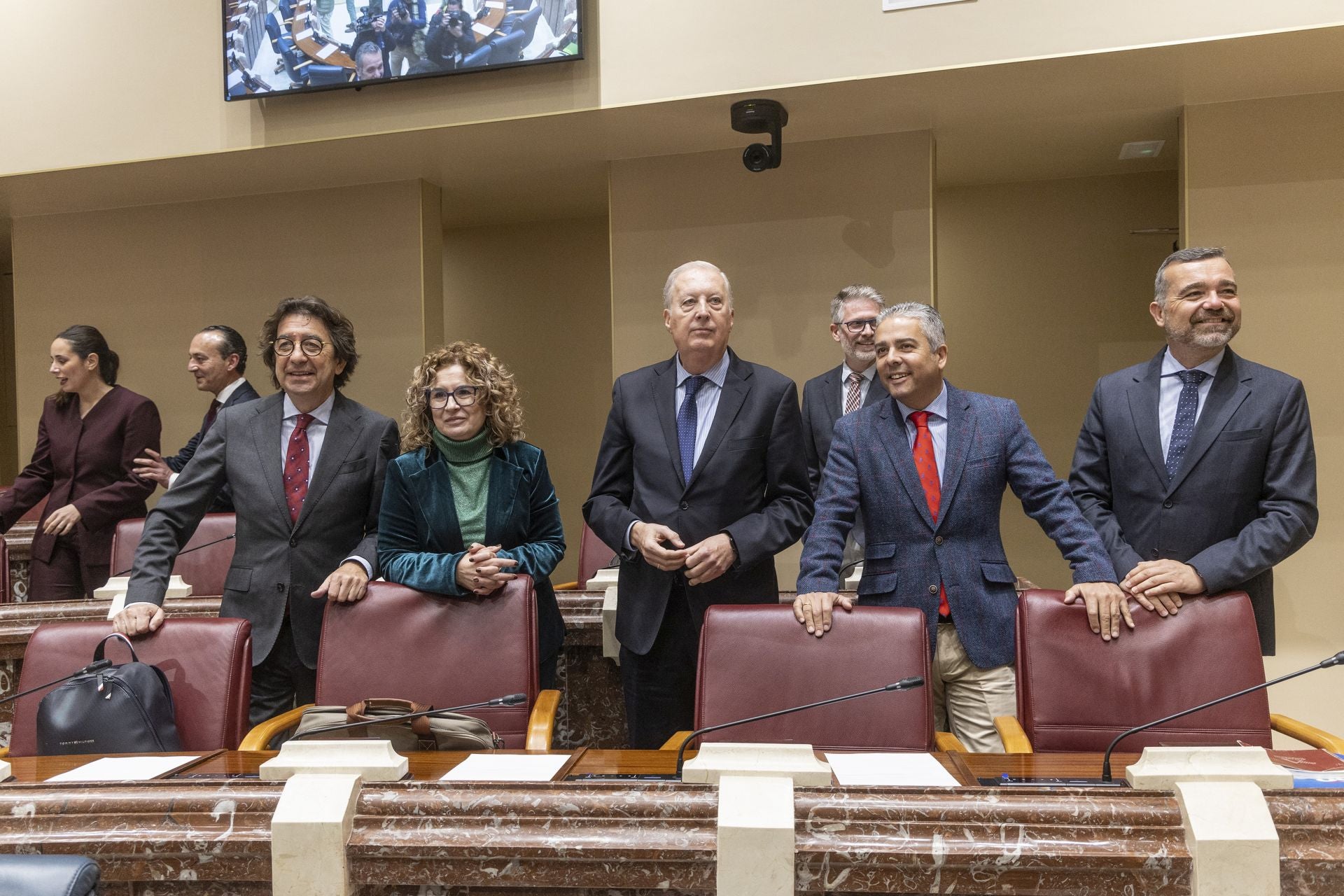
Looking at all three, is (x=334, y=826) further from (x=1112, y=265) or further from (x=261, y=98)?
(x=1112, y=265)

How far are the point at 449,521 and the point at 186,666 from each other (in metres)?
0.62

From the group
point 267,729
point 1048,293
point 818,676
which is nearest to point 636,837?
point 818,676

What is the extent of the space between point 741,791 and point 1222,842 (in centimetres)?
55

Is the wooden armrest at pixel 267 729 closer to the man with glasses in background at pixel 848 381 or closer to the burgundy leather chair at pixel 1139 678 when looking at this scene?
the burgundy leather chair at pixel 1139 678

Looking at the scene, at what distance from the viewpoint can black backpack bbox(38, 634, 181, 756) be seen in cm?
195

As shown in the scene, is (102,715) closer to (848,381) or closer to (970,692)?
(970,692)

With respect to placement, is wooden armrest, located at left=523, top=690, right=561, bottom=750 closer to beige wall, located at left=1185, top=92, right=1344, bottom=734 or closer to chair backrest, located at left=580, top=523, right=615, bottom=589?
chair backrest, located at left=580, top=523, right=615, bottom=589

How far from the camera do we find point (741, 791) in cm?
129

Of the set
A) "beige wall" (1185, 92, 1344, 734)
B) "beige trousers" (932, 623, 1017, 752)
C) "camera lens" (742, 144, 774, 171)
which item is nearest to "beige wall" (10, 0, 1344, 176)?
"camera lens" (742, 144, 774, 171)

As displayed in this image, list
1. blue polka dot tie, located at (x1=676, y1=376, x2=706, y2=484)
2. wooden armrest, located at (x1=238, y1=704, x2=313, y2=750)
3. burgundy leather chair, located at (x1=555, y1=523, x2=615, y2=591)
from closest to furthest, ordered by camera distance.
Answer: wooden armrest, located at (x1=238, y1=704, x2=313, y2=750), blue polka dot tie, located at (x1=676, y1=376, x2=706, y2=484), burgundy leather chair, located at (x1=555, y1=523, x2=615, y2=591)

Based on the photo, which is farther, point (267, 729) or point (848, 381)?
point (848, 381)

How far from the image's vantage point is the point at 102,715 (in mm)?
1946

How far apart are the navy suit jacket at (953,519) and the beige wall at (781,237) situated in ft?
7.36

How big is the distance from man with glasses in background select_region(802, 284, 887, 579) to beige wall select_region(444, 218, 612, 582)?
3.09m
